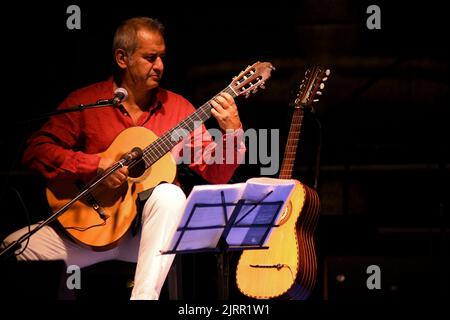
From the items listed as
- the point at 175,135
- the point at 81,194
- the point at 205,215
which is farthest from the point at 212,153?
the point at 205,215

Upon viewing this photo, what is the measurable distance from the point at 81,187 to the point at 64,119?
468 millimetres

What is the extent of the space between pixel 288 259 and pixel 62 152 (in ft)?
4.78

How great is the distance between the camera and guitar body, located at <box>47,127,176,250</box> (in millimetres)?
4707

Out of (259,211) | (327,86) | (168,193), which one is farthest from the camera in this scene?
(327,86)

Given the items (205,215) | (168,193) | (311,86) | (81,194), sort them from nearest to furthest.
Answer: (205,215), (81,194), (168,193), (311,86)

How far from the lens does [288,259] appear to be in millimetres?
4832

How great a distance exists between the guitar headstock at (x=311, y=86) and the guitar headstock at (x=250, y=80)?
35 cm

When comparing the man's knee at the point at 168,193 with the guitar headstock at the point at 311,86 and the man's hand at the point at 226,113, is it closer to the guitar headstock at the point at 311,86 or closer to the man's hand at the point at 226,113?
the man's hand at the point at 226,113

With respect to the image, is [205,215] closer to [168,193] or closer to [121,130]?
[168,193]

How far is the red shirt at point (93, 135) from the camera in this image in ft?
15.9

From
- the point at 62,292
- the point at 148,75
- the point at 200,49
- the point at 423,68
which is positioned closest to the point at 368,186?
the point at 423,68

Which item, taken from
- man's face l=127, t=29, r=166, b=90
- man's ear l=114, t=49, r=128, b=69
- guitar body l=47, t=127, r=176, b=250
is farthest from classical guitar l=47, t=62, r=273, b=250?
man's ear l=114, t=49, r=128, b=69

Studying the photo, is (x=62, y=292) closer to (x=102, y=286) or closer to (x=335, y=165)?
(x=102, y=286)

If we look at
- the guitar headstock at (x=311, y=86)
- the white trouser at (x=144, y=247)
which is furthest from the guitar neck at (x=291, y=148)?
the white trouser at (x=144, y=247)
